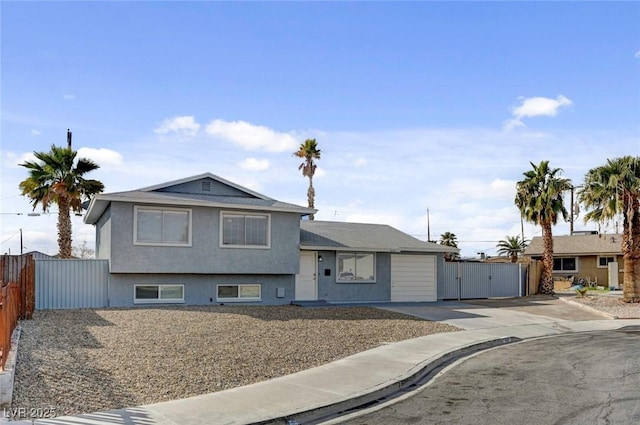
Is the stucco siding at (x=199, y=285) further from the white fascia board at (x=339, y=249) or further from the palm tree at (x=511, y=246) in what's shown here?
the palm tree at (x=511, y=246)

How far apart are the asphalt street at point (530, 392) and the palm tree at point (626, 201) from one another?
1384 centimetres

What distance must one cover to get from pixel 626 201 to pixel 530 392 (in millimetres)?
20235

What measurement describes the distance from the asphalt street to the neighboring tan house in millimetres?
31059

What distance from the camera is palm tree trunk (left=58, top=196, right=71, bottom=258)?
27.8 meters

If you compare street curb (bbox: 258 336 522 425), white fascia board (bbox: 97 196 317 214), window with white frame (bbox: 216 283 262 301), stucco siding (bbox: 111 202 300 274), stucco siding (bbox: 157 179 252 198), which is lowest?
street curb (bbox: 258 336 522 425)

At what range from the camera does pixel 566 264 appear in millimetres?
45281

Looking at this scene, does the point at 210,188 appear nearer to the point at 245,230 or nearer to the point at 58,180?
the point at 245,230

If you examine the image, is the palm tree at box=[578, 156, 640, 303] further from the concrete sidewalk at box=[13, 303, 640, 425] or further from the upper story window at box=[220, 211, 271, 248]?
the upper story window at box=[220, 211, 271, 248]

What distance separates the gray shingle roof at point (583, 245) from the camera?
42969 mm

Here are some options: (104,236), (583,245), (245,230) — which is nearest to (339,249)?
(245,230)

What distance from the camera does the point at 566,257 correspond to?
45.1 m

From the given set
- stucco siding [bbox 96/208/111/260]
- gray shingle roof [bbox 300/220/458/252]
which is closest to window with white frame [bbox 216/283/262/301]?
gray shingle roof [bbox 300/220/458/252]

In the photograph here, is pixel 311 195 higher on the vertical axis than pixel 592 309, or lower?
higher

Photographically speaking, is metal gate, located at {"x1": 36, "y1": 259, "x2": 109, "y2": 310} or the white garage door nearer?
metal gate, located at {"x1": 36, "y1": 259, "x2": 109, "y2": 310}
